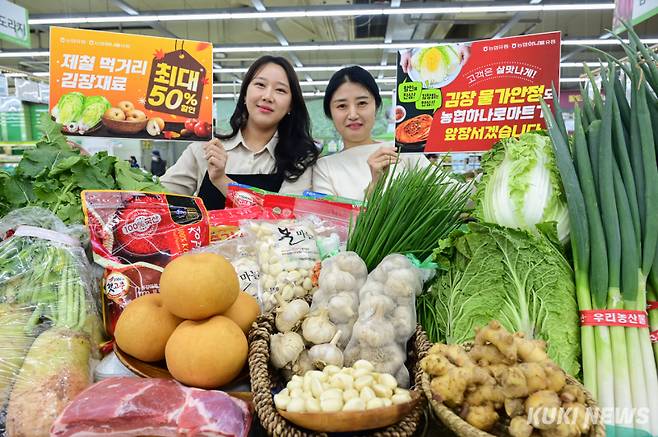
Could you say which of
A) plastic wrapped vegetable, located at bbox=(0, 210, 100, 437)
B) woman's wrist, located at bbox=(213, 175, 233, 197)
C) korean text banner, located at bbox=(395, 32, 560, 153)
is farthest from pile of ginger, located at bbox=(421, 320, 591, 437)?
woman's wrist, located at bbox=(213, 175, 233, 197)

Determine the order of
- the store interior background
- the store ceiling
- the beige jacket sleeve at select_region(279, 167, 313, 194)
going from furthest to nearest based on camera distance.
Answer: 1. the store ceiling
2. the store interior background
3. the beige jacket sleeve at select_region(279, 167, 313, 194)

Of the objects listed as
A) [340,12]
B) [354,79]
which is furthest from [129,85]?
[340,12]

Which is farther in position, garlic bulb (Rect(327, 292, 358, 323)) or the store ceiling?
the store ceiling

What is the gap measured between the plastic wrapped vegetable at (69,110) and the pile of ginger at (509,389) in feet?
6.84

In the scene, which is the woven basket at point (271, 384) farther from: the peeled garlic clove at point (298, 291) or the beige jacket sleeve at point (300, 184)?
the beige jacket sleeve at point (300, 184)

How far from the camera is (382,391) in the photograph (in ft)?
2.99

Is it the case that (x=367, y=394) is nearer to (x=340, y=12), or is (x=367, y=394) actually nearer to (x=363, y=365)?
(x=363, y=365)

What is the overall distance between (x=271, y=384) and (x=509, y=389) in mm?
542

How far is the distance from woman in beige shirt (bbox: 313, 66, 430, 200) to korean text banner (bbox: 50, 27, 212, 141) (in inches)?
27.7

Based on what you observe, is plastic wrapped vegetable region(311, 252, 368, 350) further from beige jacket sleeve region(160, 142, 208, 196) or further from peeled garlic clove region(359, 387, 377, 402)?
beige jacket sleeve region(160, 142, 208, 196)

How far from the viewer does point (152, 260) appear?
1521 millimetres

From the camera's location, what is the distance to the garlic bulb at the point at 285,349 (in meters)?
1.07

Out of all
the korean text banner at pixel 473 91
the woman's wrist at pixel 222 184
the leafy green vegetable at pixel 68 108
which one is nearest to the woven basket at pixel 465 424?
the korean text banner at pixel 473 91

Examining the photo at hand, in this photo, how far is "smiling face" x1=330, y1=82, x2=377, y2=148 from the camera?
98.0 inches
